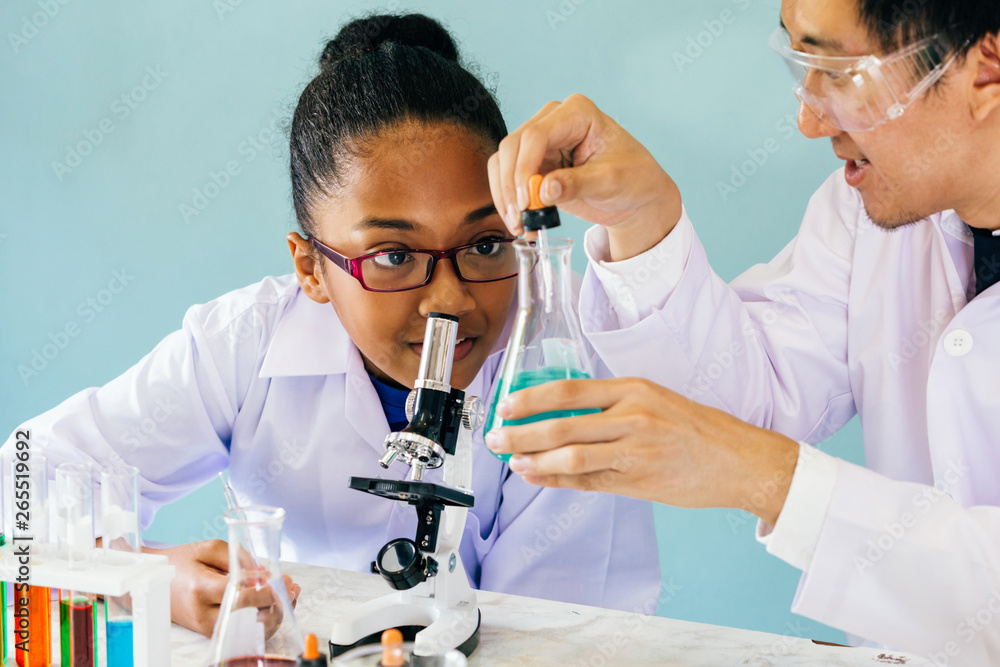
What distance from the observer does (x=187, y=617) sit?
1552mm

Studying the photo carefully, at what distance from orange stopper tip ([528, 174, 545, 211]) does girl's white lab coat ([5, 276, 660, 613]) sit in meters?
0.74

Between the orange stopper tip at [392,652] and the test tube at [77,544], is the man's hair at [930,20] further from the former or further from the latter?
the test tube at [77,544]

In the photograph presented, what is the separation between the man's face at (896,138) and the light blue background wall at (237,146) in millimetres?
1149

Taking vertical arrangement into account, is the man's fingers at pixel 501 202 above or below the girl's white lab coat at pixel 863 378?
above

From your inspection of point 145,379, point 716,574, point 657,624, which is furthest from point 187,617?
point 716,574

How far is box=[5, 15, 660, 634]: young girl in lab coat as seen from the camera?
1791mm

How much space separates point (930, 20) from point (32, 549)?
154cm

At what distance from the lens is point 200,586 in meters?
1.54

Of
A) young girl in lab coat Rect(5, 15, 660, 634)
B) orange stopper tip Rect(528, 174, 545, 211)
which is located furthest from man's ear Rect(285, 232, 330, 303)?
orange stopper tip Rect(528, 174, 545, 211)

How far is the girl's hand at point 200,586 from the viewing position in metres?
1.53

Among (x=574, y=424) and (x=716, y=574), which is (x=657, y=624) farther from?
(x=716, y=574)

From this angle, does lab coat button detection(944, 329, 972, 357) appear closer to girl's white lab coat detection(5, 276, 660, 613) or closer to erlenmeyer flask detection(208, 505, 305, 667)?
girl's white lab coat detection(5, 276, 660, 613)

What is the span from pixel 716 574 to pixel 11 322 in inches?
106

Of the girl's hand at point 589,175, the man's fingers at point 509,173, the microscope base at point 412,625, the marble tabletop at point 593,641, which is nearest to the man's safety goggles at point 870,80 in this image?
the girl's hand at point 589,175
